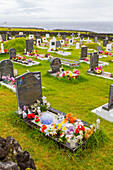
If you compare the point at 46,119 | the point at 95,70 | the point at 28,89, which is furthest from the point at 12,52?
the point at 46,119

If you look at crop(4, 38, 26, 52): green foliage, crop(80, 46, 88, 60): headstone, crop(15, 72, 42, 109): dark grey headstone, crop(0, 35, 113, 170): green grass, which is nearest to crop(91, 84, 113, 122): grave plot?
crop(0, 35, 113, 170): green grass

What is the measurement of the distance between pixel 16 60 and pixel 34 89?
9.50 metres

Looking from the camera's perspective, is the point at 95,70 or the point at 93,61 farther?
the point at 93,61

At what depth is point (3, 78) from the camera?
368 inches

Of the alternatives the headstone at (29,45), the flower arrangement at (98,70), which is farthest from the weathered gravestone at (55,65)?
the headstone at (29,45)

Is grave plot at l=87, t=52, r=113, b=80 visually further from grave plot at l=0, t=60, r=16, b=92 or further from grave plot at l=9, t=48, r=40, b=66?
grave plot at l=0, t=60, r=16, b=92

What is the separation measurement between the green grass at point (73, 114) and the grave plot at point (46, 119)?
0.18 meters

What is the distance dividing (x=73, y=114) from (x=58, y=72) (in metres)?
5.05

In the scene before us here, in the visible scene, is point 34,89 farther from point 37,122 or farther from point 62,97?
point 62,97

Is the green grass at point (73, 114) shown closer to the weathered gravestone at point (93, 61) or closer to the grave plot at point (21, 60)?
the weathered gravestone at point (93, 61)

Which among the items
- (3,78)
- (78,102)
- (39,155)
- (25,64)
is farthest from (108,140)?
(25,64)

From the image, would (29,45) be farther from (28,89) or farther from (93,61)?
(28,89)

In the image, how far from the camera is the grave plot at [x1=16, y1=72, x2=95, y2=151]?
4.44 meters

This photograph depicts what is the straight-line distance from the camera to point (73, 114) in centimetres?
631
